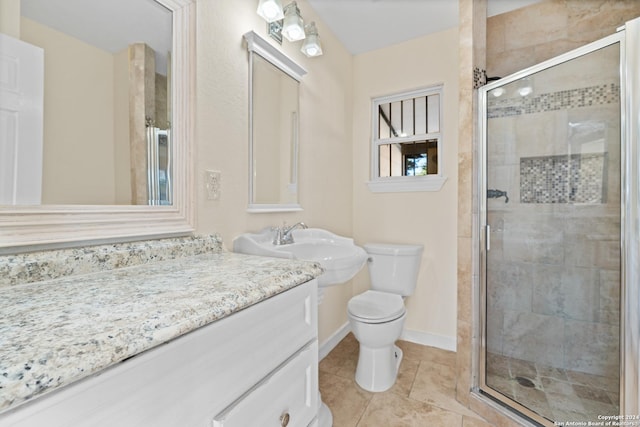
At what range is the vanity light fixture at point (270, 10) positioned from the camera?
52.6 inches

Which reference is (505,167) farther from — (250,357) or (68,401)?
(68,401)

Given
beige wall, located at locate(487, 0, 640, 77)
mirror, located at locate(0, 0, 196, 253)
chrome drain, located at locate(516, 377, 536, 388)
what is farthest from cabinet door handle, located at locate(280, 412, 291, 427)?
beige wall, located at locate(487, 0, 640, 77)

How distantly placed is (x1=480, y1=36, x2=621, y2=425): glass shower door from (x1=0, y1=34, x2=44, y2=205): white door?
186 centimetres

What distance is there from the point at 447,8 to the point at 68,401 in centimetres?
250

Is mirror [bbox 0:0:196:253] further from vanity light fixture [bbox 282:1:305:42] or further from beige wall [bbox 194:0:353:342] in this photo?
vanity light fixture [bbox 282:1:305:42]

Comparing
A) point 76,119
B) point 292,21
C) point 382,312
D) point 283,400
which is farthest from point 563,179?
point 76,119

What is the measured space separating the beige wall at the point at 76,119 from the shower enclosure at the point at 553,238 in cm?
170

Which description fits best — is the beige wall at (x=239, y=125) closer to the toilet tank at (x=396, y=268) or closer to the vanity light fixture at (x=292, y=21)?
the vanity light fixture at (x=292, y=21)

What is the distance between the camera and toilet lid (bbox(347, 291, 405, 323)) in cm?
160

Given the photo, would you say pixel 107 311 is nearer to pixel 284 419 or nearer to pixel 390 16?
Result: pixel 284 419

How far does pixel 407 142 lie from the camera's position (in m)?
2.32

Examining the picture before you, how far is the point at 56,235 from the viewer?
74 cm

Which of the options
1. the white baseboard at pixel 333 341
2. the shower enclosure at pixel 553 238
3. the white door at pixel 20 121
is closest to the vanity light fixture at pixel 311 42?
the shower enclosure at pixel 553 238

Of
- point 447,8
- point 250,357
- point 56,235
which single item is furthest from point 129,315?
point 447,8
